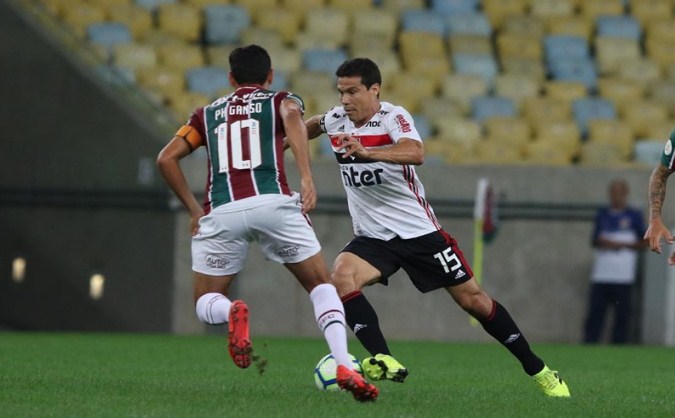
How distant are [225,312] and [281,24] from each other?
11.7m

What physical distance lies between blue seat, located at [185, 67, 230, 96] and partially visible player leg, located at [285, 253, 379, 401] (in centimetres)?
1020

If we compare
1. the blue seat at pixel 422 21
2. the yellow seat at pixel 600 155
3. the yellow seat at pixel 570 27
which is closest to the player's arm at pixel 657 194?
the yellow seat at pixel 600 155

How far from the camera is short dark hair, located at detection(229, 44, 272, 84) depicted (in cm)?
767

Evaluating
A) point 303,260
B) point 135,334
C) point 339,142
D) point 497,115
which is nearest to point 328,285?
point 303,260

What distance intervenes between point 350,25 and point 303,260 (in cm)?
1182

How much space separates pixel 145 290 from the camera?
1633 centimetres

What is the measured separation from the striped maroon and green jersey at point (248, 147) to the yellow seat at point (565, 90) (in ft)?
37.6

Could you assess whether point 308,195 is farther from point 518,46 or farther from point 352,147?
point 518,46

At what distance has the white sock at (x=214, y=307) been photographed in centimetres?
744

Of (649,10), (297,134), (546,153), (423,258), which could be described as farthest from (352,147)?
(649,10)

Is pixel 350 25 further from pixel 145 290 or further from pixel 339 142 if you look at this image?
pixel 339 142

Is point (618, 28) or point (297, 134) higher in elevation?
point (618, 28)

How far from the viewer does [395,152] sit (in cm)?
803

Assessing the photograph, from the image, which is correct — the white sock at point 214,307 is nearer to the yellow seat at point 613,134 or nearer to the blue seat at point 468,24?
the yellow seat at point 613,134
